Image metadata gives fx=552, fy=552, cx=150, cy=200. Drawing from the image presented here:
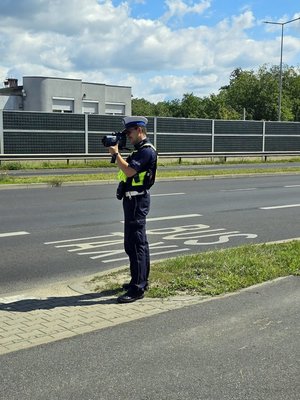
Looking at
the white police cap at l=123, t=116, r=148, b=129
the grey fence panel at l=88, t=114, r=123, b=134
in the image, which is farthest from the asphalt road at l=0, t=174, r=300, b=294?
the grey fence panel at l=88, t=114, r=123, b=134

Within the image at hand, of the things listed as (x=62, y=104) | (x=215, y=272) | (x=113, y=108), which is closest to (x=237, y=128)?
(x=62, y=104)

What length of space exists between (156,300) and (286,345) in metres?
1.58

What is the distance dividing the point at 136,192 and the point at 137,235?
437mm

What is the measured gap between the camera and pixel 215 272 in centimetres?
633

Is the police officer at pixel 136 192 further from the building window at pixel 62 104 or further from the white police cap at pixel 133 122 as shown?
the building window at pixel 62 104

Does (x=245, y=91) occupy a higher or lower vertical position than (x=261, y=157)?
higher

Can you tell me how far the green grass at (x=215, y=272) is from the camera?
588 cm

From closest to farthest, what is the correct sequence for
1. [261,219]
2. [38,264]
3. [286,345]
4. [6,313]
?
[286,345], [6,313], [38,264], [261,219]

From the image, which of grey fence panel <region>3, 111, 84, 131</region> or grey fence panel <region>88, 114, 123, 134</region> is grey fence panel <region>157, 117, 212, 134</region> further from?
grey fence panel <region>3, 111, 84, 131</region>

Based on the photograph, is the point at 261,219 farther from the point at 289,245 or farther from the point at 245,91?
the point at 245,91

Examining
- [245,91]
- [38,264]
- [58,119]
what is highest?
[245,91]

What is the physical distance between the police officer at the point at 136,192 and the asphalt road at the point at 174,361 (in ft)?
2.11

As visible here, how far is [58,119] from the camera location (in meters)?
29.5

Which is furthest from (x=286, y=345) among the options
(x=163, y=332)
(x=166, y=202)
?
(x=166, y=202)
